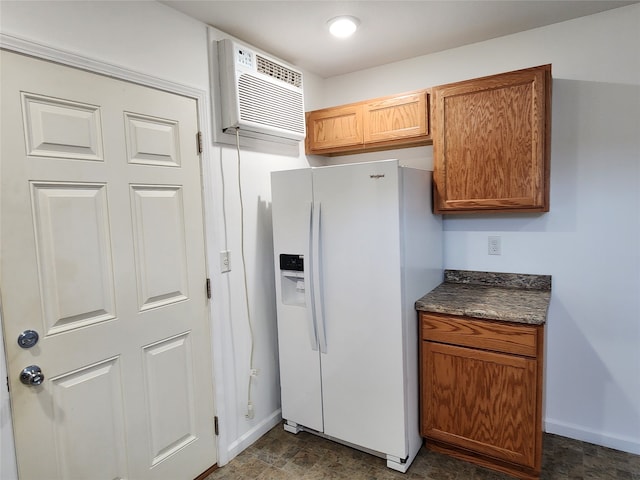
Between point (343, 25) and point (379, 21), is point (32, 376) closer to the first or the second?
point (343, 25)

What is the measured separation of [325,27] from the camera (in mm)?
2141

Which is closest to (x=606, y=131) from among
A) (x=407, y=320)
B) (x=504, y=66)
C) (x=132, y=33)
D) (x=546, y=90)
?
(x=546, y=90)

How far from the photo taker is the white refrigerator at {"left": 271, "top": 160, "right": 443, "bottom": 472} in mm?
2043

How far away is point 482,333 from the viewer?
6.54ft

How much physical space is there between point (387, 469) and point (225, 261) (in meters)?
1.49

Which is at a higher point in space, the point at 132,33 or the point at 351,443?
the point at 132,33

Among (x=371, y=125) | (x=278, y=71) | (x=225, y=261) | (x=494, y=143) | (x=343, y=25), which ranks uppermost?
(x=343, y=25)

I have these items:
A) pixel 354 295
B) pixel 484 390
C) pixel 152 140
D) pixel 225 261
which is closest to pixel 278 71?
pixel 152 140

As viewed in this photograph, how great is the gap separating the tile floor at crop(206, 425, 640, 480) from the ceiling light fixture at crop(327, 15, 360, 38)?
2.46 meters

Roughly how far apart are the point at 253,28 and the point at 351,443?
2484mm

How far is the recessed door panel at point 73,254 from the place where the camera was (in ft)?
4.79

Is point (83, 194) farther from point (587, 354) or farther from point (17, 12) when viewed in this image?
point (587, 354)

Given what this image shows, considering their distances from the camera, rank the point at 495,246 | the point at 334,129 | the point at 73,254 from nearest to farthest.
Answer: the point at 73,254 < the point at 495,246 < the point at 334,129

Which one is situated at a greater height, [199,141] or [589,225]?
[199,141]
